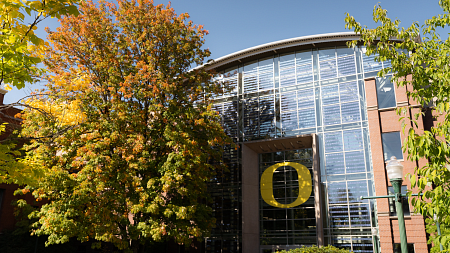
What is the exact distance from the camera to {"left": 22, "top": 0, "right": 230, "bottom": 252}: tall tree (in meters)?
15.9

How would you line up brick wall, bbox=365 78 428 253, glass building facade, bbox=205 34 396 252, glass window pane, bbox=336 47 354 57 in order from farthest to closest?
glass window pane, bbox=336 47 354 57 < glass building facade, bbox=205 34 396 252 < brick wall, bbox=365 78 428 253

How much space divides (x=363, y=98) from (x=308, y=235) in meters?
10.00

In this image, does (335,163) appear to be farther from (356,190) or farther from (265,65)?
(265,65)

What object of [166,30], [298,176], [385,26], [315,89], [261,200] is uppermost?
[166,30]

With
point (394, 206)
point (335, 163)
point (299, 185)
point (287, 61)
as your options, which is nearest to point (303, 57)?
point (287, 61)

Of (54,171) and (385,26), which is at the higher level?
(385,26)

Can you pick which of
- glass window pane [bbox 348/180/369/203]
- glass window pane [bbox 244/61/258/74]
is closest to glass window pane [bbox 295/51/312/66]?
glass window pane [bbox 244/61/258/74]

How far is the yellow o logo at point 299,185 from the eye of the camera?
23.6 meters

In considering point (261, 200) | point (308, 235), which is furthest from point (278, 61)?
point (308, 235)

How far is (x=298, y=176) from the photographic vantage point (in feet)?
79.7

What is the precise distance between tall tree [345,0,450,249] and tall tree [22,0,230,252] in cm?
1065

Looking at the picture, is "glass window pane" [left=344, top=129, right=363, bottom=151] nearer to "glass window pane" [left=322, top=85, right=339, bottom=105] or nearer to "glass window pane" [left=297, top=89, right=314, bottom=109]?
"glass window pane" [left=322, top=85, right=339, bottom=105]

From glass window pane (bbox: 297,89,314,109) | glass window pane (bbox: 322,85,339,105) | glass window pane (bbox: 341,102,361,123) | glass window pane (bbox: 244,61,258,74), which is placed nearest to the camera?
glass window pane (bbox: 341,102,361,123)

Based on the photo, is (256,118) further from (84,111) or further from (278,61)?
(84,111)
